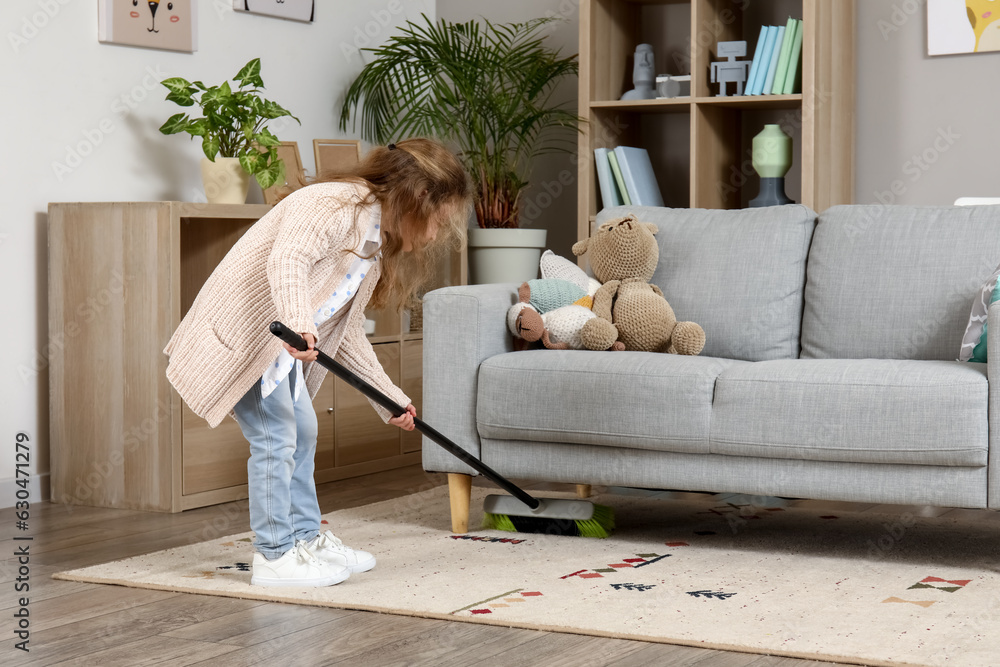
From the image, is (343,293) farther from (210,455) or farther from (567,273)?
(210,455)

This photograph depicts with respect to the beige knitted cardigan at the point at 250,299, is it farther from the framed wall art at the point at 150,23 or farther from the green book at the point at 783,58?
the green book at the point at 783,58

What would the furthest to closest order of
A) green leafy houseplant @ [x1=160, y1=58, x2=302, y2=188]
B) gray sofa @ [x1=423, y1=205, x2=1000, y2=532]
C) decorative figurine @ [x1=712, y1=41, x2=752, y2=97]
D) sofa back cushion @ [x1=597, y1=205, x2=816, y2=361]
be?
decorative figurine @ [x1=712, y1=41, x2=752, y2=97] → green leafy houseplant @ [x1=160, y1=58, x2=302, y2=188] → sofa back cushion @ [x1=597, y1=205, x2=816, y2=361] → gray sofa @ [x1=423, y1=205, x2=1000, y2=532]

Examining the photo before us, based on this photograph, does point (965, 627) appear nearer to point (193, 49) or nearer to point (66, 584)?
point (66, 584)

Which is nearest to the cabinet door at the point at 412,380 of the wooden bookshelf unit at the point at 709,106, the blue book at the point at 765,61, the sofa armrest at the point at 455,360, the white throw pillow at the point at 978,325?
the wooden bookshelf unit at the point at 709,106

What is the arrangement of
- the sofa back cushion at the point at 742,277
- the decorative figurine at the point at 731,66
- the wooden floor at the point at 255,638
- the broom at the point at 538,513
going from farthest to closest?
the decorative figurine at the point at 731,66, the sofa back cushion at the point at 742,277, the broom at the point at 538,513, the wooden floor at the point at 255,638

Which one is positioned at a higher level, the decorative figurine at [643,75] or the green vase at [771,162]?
the decorative figurine at [643,75]

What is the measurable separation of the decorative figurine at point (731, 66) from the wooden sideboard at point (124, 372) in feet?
5.12

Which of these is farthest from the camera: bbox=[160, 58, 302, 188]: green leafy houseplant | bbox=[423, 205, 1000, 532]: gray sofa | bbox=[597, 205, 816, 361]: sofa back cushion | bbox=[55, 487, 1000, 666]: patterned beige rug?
bbox=[160, 58, 302, 188]: green leafy houseplant

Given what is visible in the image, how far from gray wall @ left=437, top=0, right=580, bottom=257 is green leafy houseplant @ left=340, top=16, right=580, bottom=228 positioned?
0.05 meters

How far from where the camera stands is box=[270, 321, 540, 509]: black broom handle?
209 cm

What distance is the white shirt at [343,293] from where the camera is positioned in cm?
234

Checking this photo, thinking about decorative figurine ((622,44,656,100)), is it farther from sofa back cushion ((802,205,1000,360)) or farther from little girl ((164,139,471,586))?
little girl ((164,139,471,586))

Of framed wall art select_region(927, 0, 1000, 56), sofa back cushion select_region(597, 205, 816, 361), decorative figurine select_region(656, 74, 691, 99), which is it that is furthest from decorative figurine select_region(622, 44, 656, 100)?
sofa back cushion select_region(597, 205, 816, 361)

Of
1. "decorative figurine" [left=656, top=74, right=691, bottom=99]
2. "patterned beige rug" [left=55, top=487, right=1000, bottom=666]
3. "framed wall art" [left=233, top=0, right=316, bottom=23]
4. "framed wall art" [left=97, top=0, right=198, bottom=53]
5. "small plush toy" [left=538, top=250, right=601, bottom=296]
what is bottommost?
"patterned beige rug" [left=55, top=487, right=1000, bottom=666]
